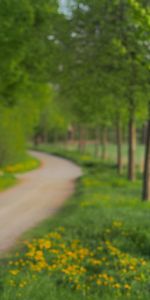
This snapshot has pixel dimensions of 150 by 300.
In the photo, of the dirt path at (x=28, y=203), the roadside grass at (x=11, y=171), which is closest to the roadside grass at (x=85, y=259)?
the dirt path at (x=28, y=203)

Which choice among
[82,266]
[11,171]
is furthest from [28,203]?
[11,171]

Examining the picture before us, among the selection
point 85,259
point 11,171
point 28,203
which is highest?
point 85,259

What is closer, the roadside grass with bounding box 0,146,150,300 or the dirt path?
the roadside grass with bounding box 0,146,150,300

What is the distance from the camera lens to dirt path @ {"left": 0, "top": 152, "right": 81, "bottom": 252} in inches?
447

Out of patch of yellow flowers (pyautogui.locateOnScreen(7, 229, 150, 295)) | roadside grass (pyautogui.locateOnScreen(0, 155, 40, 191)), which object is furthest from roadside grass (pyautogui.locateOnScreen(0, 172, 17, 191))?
patch of yellow flowers (pyautogui.locateOnScreen(7, 229, 150, 295))

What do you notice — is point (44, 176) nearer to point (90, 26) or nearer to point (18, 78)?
point (18, 78)

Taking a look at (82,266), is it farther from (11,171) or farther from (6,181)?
(11,171)

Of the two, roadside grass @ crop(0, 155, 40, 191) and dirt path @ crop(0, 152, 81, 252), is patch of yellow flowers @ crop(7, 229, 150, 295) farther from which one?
roadside grass @ crop(0, 155, 40, 191)

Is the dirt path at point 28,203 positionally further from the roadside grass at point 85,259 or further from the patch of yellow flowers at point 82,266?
the patch of yellow flowers at point 82,266

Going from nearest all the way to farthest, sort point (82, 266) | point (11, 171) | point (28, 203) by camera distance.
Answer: point (82, 266)
point (28, 203)
point (11, 171)

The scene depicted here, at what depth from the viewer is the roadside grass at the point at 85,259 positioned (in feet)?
21.1

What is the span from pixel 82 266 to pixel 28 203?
8705mm

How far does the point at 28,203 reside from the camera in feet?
52.7

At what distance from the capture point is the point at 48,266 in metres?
7.42
